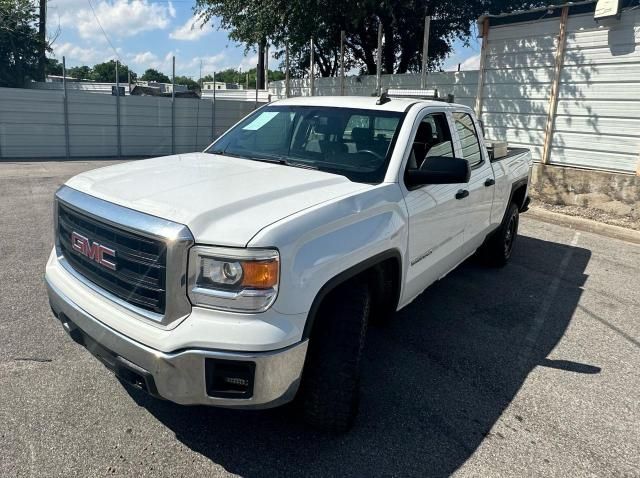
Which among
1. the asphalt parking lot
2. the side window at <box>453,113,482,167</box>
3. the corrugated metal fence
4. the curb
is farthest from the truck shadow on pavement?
the corrugated metal fence

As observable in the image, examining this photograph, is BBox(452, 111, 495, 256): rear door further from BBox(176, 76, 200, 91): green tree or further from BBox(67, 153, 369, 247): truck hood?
BBox(176, 76, 200, 91): green tree

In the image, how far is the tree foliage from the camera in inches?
568

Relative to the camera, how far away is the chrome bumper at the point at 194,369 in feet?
7.36

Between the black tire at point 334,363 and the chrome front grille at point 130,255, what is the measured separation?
73 centimetres

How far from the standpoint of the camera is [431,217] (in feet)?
11.9

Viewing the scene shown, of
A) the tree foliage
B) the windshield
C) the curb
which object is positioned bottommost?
the curb

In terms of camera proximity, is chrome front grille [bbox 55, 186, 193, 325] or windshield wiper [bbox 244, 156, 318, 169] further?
windshield wiper [bbox 244, 156, 318, 169]

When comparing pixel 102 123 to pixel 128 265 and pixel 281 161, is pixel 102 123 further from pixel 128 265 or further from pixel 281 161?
pixel 128 265

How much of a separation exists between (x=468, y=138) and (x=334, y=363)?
2.88 metres

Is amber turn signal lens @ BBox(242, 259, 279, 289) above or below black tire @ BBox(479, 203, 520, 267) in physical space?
above

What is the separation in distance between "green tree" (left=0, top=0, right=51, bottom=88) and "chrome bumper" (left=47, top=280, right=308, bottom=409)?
31233 mm

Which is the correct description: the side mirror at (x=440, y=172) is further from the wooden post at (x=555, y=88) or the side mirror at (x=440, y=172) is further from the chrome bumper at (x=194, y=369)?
the wooden post at (x=555, y=88)

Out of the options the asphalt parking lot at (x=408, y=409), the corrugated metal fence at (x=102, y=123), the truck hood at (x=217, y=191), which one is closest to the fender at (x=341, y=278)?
the truck hood at (x=217, y=191)

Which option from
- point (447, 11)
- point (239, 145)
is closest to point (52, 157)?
point (447, 11)
